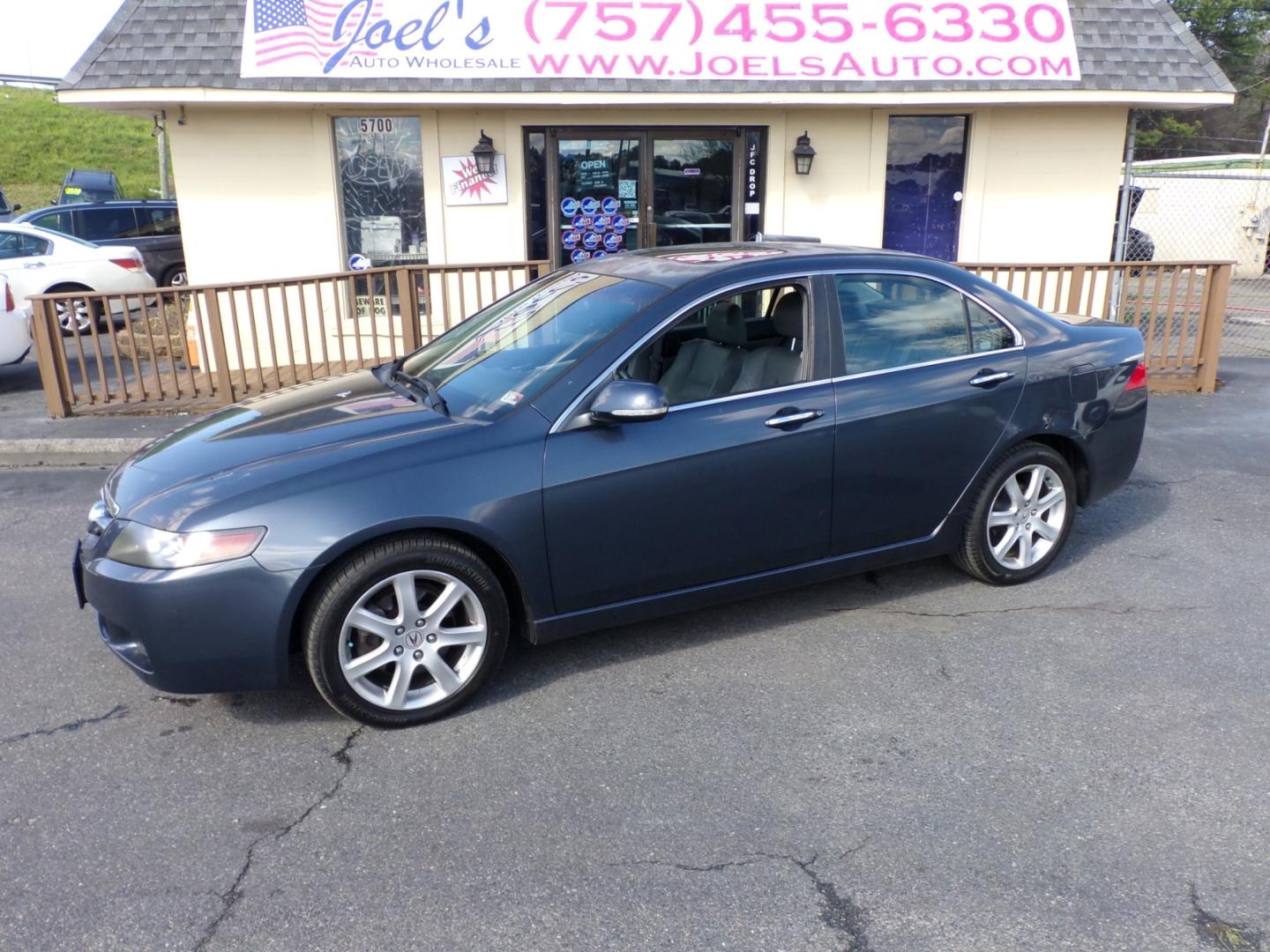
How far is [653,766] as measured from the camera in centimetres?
352

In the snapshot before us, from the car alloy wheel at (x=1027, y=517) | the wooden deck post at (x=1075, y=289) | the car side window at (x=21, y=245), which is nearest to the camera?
the car alloy wheel at (x=1027, y=517)

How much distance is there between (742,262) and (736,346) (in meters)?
0.37

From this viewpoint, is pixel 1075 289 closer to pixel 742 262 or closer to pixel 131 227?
pixel 742 262

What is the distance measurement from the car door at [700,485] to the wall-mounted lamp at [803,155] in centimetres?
654

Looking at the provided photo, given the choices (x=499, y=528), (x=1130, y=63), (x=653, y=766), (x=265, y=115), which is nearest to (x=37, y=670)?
(x=499, y=528)

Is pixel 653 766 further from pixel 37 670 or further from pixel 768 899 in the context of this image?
pixel 37 670

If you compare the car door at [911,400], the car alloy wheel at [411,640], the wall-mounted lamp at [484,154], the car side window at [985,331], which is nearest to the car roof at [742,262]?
the car door at [911,400]

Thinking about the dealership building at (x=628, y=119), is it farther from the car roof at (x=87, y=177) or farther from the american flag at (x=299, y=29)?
the car roof at (x=87, y=177)

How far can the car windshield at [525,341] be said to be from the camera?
4102 millimetres

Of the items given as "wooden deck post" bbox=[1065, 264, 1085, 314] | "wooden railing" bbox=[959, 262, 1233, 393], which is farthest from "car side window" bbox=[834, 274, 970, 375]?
"wooden deck post" bbox=[1065, 264, 1085, 314]

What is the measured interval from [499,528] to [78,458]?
5446 mm

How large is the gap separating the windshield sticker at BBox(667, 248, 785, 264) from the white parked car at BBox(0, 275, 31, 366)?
8257mm

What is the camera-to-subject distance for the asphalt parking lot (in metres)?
2.79

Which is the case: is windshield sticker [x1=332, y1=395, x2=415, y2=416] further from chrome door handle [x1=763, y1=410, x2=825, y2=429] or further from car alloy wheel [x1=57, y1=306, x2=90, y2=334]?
car alloy wheel [x1=57, y1=306, x2=90, y2=334]
